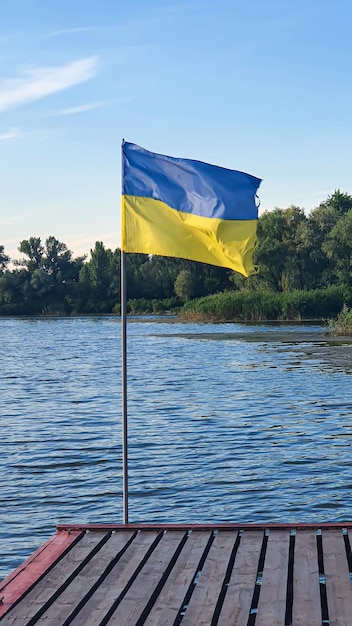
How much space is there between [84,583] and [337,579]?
86.6 inches

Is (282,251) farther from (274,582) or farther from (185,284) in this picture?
(274,582)

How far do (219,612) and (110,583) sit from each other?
46.2 inches

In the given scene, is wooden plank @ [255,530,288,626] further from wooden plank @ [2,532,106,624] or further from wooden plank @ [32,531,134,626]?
wooden plank @ [2,532,106,624]

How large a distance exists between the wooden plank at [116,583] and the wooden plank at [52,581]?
38 centimetres

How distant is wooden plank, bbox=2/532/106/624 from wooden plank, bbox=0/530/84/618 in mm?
67

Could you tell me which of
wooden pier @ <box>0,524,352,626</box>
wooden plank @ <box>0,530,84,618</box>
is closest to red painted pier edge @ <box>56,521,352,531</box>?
wooden pier @ <box>0,524,352,626</box>

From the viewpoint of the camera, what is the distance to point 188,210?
1090 cm

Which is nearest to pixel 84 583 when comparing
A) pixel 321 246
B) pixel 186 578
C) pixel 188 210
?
pixel 186 578

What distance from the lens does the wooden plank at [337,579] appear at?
7562 mm

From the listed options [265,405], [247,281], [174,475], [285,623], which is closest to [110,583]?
[285,623]

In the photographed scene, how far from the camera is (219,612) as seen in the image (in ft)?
25.3

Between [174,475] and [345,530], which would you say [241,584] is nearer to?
[345,530]

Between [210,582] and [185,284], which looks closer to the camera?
[210,582]

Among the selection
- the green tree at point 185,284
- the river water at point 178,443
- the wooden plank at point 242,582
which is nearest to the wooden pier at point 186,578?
the wooden plank at point 242,582
